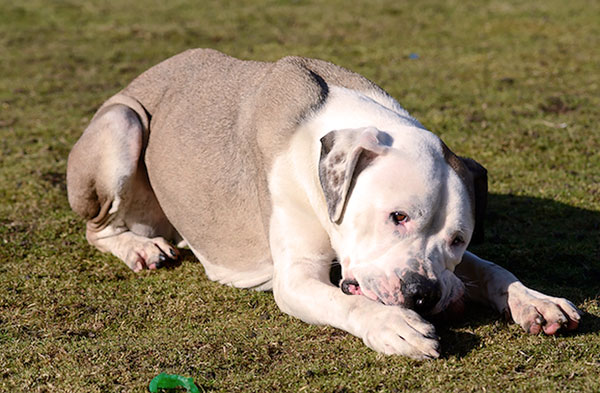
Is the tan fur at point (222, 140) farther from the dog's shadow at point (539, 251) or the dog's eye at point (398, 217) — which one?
the dog's eye at point (398, 217)

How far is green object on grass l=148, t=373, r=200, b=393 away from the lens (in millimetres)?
3506

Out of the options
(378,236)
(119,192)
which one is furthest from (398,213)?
(119,192)

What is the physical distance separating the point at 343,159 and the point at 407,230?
0.47 m

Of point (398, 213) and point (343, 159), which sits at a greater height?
point (343, 159)

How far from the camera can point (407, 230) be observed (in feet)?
12.5

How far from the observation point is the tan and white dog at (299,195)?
3809mm

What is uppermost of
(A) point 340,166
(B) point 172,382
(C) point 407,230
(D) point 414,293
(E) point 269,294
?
(A) point 340,166

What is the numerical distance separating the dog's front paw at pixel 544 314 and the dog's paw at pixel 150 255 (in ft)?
8.43

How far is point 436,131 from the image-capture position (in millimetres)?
8453

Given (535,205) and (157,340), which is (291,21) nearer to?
(535,205)

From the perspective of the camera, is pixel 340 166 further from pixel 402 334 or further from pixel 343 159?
pixel 402 334

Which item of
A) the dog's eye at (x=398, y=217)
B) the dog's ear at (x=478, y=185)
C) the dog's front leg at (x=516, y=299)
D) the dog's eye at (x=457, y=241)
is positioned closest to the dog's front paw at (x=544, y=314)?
the dog's front leg at (x=516, y=299)

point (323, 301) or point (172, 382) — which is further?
point (323, 301)

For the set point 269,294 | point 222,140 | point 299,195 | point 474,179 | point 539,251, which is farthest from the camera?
point 539,251
